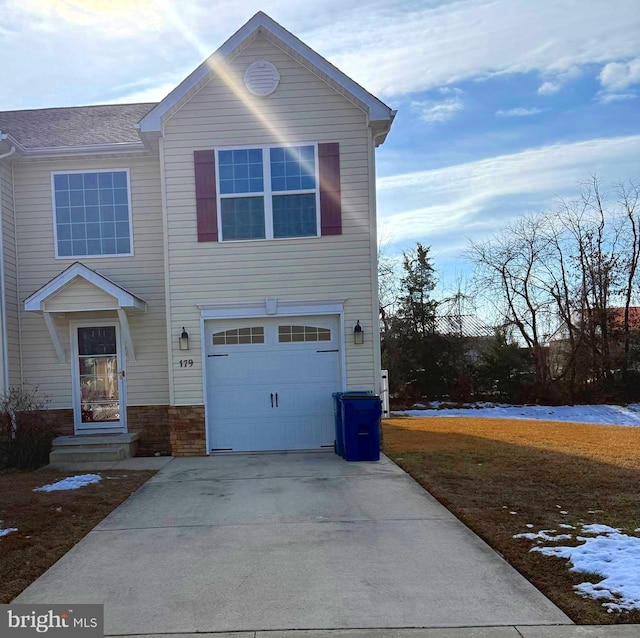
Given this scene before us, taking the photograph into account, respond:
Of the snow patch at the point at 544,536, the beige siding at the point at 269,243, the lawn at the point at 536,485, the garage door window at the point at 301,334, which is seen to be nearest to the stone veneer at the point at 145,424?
the beige siding at the point at 269,243

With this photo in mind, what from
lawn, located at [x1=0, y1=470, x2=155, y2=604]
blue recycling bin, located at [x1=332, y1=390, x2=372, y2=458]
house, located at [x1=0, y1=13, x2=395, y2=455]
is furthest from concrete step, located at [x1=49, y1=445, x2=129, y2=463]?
blue recycling bin, located at [x1=332, y1=390, x2=372, y2=458]

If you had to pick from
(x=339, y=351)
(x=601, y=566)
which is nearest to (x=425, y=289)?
(x=339, y=351)

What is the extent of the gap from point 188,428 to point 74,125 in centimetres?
690

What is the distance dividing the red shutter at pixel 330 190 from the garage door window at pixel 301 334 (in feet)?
5.72

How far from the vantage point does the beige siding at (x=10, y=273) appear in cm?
1113

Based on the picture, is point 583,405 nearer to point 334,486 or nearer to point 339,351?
point 339,351

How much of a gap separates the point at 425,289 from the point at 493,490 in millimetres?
23449

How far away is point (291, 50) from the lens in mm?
10555

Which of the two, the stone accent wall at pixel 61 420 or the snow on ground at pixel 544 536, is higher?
the stone accent wall at pixel 61 420

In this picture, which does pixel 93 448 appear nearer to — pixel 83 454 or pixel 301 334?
pixel 83 454

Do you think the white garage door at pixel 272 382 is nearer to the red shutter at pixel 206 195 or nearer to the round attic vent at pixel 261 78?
the red shutter at pixel 206 195

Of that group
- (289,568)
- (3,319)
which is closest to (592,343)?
(3,319)

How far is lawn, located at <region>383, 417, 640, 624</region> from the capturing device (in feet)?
15.2

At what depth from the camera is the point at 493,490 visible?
7.38 metres
